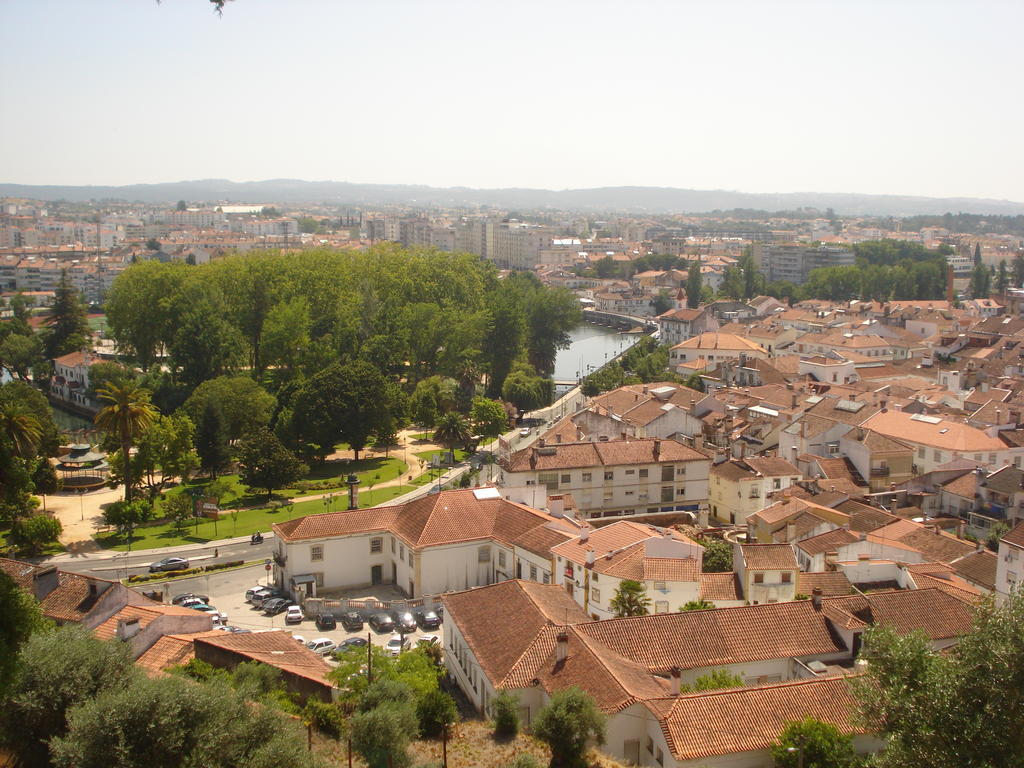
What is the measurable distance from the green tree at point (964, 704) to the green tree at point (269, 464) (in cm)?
2689

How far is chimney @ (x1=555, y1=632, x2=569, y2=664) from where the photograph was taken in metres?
17.7

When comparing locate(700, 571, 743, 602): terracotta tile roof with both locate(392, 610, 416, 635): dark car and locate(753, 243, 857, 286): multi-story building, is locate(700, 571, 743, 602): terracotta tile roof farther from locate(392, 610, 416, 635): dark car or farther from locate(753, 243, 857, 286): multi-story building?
locate(753, 243, 857, 286): multi-story building

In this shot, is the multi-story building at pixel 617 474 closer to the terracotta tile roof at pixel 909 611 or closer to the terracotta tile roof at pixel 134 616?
the terracotta tile roof at pixel 909 611

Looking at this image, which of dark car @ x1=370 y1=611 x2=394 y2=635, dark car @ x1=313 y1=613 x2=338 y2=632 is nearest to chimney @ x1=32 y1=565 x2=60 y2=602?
dark car @ x1=313 y1=613 x2=338 y2=632

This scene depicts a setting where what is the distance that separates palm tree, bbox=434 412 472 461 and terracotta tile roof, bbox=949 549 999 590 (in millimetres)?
23217

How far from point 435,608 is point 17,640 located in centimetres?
1263

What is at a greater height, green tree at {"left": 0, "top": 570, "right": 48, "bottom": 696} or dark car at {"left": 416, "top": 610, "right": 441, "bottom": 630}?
green tree at {"left": 0, "top": 570, "right": 48, "bottom": 696}

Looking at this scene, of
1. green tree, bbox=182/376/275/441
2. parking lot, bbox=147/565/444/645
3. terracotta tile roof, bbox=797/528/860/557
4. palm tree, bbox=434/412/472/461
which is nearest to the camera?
parking lot, bbox=147/565/444/645

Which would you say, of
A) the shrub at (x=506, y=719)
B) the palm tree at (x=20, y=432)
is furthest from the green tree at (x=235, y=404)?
the shrub at (x=506, y=719)

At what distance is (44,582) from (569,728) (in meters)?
13.3

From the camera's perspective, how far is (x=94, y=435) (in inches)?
1991

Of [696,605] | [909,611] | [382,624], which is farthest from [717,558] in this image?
[382,624]

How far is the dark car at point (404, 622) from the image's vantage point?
24.1m

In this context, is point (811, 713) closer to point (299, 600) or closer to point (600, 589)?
point (600, 589)
